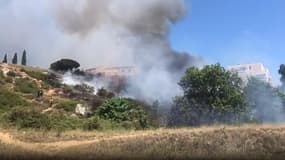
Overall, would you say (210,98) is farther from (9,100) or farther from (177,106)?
(9,100)

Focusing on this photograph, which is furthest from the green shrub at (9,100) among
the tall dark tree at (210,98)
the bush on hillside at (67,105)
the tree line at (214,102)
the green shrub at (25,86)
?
the tall dark tree at (210,98)

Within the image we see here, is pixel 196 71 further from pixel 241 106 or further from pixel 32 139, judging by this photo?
pixel 32 139

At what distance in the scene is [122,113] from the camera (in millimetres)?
56719

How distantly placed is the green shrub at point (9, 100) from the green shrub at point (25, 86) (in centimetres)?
701

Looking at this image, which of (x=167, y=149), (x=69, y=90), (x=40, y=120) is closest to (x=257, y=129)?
(x=167, y=149)

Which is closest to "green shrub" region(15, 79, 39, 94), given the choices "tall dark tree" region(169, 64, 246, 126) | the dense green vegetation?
the dense green vegetation

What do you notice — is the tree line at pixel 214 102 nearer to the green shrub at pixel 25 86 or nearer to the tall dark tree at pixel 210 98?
the tall dark tree at pixel 210 98

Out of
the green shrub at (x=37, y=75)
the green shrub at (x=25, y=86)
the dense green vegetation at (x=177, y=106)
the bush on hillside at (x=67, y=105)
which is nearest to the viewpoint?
the dense green vegetation at (x=177, y=106)

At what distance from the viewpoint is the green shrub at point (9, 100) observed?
68431 millimetres

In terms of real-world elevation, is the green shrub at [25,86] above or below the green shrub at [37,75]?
below

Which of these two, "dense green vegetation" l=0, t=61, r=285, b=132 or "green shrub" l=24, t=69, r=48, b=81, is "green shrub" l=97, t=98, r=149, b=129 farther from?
"green shrub" l=24, t=69, r=48, b=81

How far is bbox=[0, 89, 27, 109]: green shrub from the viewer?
68431 mm

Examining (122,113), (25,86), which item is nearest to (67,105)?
(25,86)

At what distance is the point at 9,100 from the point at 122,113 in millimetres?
21606
